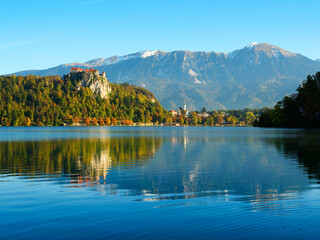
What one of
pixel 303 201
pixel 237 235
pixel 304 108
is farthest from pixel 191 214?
pixel 304 108

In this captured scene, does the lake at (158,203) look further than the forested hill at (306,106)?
No

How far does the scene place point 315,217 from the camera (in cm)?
1628

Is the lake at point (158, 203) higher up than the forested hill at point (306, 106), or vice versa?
the forested hill at point (306, 106)

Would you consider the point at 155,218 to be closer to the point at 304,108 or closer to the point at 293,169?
the point at 293,169

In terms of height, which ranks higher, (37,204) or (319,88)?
(319,88)

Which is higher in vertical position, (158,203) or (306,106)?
(306,106)

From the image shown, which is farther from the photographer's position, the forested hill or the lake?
the forested hill

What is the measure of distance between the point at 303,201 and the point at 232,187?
5494 mm

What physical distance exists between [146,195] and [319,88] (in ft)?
549

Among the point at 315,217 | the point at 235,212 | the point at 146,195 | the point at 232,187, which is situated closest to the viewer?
A: the point at 315,217

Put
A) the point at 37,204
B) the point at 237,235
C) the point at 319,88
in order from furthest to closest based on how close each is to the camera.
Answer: the point at 319,88
the point at 37,204
the point at 237,235

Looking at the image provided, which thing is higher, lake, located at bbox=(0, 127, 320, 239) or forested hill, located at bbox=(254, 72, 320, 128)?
forested hill, located at bbox=(254, 72, 320, 128)

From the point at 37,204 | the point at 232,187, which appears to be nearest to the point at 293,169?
the point at 232,187

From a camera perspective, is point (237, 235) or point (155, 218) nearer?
point (237, 235)
